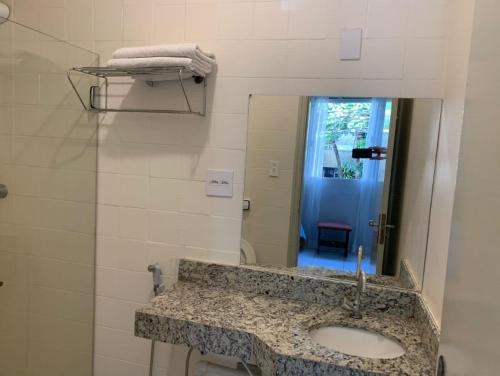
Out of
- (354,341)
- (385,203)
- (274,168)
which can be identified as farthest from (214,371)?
(385,203)

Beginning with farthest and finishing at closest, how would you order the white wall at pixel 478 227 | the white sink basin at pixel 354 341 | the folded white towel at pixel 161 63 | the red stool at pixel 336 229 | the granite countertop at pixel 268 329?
the red stool at pixel 336 229 → the folded white towel at pixel 161 63 → the white sink basin at pixel 354 341 → the granite countertop at pixel 268 329 → the white wall at pixel 478 227

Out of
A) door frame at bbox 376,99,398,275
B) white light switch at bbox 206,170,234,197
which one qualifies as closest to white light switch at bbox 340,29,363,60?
door frame at bbox 376,99,398,275

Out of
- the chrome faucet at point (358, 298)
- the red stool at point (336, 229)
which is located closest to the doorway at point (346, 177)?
the red stool at point (336, 229)

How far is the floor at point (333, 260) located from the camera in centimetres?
156

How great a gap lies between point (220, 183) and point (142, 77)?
561 millimetres

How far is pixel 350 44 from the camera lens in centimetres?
150

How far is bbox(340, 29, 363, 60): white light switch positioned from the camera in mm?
1487

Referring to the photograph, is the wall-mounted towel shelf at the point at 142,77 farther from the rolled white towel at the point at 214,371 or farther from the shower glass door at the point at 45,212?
the rolled white towel at the point at 214,371

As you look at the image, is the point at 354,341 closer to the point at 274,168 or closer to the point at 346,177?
the point at 346,177

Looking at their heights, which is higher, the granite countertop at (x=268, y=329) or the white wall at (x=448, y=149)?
the white wall at (x=448, y=149)

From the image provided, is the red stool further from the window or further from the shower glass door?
the shower glass door

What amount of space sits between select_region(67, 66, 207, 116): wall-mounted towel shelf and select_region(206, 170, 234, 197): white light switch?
27 cm

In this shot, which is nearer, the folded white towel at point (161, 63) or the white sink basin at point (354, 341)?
the white sink basin at point (354, 341)

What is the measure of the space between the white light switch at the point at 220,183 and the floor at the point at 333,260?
417 millimetres
